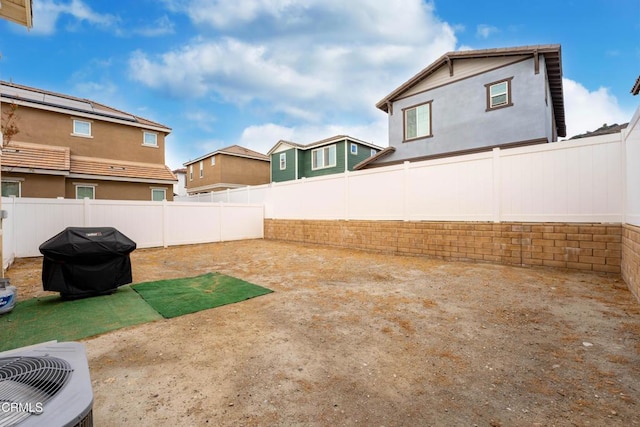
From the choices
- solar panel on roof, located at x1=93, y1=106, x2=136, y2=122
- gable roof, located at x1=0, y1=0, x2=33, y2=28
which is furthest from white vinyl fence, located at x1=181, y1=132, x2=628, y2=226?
solar panel on roof, located at x1=93, y1=106, x2=136, y2=122

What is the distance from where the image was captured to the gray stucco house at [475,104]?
993 cm

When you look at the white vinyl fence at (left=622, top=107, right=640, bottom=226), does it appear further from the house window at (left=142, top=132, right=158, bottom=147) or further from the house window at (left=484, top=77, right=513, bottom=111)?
the house window at (left=142, top=132, right=158, bottom=147)

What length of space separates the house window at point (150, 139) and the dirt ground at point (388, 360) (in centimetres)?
1302

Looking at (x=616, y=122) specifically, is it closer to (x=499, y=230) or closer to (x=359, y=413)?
(x=499, y=230)

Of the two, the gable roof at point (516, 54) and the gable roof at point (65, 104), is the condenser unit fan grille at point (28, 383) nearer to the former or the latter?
the gable roof at point (516, 54)

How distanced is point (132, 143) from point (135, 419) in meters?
17.2

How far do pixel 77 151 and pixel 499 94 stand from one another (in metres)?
19.6

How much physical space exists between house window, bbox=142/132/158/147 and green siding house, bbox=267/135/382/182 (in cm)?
854

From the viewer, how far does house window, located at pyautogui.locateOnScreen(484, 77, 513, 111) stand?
10446mm

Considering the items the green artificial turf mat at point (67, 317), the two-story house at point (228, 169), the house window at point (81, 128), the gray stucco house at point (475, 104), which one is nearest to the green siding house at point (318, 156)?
the two-story house at point (228, 169)

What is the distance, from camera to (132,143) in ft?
49.9

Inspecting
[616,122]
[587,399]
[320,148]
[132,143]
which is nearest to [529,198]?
[587,399]

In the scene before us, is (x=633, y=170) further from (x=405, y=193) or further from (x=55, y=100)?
(x=55, y=100)

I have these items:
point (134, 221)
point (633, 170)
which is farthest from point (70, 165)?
point (633, 170)
